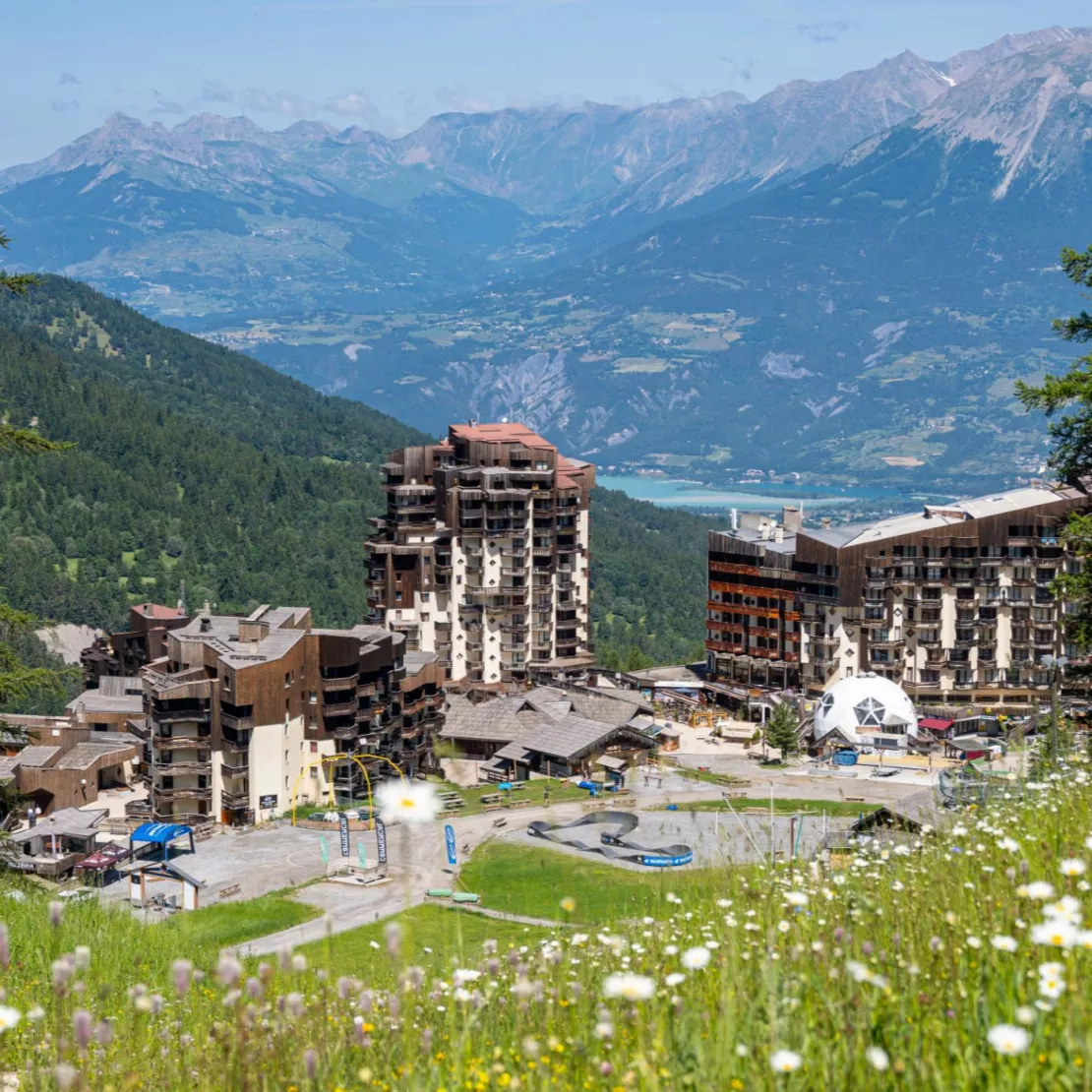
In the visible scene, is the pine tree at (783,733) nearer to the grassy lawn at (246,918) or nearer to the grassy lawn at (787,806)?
the grassy lawn at (787,806)

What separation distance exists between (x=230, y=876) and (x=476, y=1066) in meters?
57.7

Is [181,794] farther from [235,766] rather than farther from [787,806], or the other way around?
[787,806]

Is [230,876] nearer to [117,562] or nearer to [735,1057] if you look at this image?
[735,1057]

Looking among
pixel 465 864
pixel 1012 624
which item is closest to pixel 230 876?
pixel 465 864

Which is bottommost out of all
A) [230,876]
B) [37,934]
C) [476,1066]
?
[230,876]

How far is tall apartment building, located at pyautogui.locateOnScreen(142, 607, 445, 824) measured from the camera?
258 feet

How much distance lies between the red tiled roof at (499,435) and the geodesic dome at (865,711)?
29.7 m

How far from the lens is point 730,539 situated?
119 meters

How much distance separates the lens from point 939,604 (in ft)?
363

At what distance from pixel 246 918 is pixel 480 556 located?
60.7 meters

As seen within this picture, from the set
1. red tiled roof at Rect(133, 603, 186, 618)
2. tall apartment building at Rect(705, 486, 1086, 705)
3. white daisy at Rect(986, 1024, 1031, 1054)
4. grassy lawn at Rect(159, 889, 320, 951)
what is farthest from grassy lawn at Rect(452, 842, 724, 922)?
tall apartment building at Rect(705, 486, 1086, 705)

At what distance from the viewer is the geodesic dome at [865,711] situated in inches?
3944

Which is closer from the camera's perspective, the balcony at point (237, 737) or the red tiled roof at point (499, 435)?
the balcony at point (237, 737)

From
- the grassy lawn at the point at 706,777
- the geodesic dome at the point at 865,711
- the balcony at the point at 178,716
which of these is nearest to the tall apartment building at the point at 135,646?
the balcony at the point at 178,716
